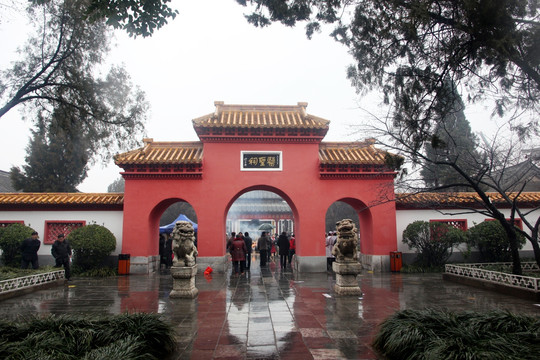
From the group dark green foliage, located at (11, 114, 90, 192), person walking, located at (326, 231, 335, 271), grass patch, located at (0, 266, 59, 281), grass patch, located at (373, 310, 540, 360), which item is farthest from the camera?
dark green foliage, located at (11, 114, 90, 192)

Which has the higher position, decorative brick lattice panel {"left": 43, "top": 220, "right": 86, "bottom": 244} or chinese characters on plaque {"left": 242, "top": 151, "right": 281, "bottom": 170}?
chinese characters on plaque {"left": 242, "top": 151, "right": 281, "bottom": 170}

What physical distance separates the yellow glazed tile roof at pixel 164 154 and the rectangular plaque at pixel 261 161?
1.69 m

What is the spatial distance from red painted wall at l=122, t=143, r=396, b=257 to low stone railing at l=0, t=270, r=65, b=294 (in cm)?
255

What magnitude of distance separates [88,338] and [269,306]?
13.1 feet

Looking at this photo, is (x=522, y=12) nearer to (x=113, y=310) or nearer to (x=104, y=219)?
(x=113, y=310)

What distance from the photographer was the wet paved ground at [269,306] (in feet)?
15.5

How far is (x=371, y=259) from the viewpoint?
13.4 metres

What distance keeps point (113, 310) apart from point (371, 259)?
950cm

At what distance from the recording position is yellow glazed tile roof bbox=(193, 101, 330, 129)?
13234mm

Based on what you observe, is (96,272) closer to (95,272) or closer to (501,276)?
(95,272)

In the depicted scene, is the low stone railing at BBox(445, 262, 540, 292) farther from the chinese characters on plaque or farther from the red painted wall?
the chinese characters on plaque

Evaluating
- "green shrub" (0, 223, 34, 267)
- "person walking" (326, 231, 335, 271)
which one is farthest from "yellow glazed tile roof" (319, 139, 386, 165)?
"green shrub" (0, 223, 34, 267)

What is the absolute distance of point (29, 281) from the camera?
9.46 meters

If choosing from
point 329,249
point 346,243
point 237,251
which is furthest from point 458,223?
point 237,251
